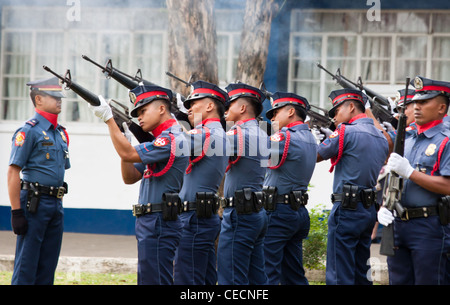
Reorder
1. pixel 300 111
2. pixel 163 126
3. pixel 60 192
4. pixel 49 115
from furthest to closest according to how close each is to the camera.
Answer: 1. pixel 300 111
2. pixel 49 115
3. pixel 60 192
4. pixel 163 126

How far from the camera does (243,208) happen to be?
539 centimetres

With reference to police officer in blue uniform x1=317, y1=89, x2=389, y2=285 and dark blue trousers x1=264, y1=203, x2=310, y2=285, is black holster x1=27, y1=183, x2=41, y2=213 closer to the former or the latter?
dark blue trousers x1=264, y1=203, x2=310, y2=285

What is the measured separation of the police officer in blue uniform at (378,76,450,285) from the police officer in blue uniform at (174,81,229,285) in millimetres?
1404

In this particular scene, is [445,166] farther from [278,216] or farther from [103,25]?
[103,25]

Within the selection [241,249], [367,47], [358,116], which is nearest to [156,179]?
[241,249]

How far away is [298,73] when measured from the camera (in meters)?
10.3

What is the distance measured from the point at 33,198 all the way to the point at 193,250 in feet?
4.61

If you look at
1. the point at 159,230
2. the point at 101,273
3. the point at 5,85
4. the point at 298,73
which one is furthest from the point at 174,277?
the point at 5,85

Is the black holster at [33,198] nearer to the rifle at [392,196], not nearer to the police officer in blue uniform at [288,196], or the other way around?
the police officer in blue uniform at [288,196]

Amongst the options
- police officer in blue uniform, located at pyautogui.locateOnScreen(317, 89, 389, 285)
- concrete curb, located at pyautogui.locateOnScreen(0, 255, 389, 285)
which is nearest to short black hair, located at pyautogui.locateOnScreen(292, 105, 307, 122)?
police officer in blue uniform, located at pyautogui.locateOnScreen(317, 89, 389, 285)

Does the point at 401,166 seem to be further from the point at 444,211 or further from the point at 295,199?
the point at 295,199

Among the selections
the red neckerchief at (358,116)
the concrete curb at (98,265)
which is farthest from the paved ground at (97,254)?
the red neckerchief at (358,116)

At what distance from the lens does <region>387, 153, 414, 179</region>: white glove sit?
14.4 feet

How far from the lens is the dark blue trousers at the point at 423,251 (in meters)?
4.40
